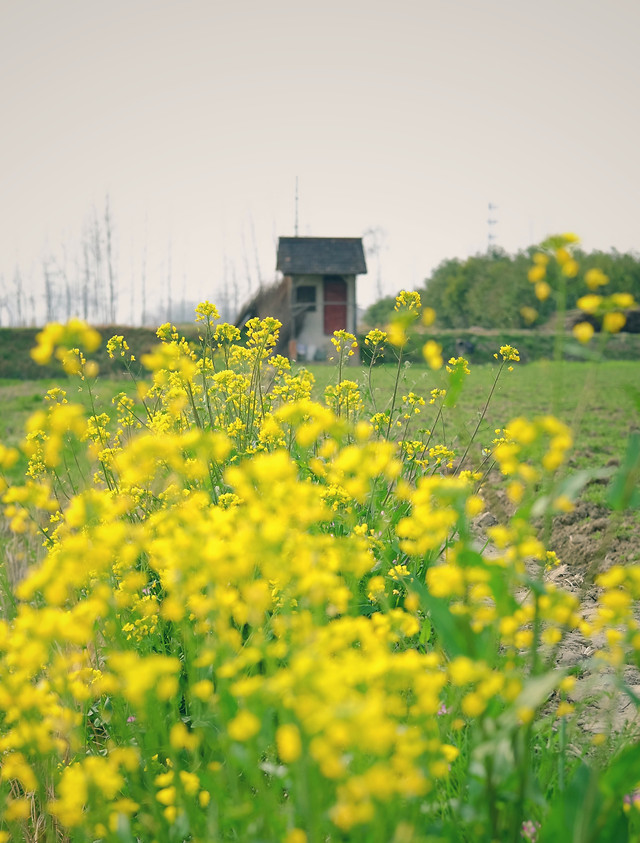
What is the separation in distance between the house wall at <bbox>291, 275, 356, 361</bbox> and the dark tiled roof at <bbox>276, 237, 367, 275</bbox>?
1.99 ft

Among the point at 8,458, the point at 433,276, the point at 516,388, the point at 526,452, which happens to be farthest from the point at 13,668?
the point at 433,276

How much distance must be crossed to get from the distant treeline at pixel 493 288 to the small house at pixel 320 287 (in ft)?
23.6

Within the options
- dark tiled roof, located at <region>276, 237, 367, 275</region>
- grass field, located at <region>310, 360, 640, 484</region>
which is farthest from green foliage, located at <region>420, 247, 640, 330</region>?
grass field, located at <region>310, 360, 640, 484</region>

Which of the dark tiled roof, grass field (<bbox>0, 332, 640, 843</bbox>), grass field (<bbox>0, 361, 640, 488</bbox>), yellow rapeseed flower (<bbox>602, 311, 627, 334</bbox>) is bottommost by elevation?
grass field (<bbox>0, 361, 640, 488</bbox>)

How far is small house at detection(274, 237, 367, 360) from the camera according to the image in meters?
29.7

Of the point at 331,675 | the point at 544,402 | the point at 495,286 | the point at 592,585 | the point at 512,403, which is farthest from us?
the point at 495,286

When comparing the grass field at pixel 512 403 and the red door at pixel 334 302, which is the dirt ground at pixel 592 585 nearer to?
the grass field at pixel 512 403

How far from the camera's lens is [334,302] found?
3016 centimetres

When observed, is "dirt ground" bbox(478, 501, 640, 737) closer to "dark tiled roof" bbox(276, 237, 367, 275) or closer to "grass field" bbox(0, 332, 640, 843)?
"grass field" bbox(0, 332, 640, 843)

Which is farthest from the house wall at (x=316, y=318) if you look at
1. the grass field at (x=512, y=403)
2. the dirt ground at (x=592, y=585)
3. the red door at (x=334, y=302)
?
the dirt ground at (x=592, y=585)

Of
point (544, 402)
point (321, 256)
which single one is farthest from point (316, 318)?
point (544, 402)

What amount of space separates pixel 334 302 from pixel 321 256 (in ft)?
7.60

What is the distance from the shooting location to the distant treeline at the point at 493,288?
43625 millimetres

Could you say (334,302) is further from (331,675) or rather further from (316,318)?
(331,675)
